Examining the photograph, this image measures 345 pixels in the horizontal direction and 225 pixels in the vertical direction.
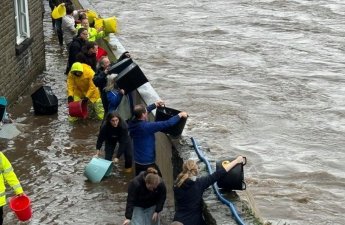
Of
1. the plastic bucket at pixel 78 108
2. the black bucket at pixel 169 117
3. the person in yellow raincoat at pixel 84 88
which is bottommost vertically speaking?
the plastic bucket at pixel 78 108

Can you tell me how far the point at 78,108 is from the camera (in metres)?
13.1

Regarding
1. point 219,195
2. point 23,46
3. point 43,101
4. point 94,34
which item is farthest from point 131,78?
point 94,34

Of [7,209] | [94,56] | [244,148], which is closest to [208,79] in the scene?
[244,148]

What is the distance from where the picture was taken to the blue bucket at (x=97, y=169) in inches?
420

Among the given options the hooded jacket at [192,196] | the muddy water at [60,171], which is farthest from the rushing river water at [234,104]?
the hooded jacket at [192,196]

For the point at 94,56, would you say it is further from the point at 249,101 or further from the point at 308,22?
the point at 308,22

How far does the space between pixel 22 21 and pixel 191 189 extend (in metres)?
8.89

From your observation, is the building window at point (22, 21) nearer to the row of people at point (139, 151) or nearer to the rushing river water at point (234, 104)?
the rushing river water at point (234, 104)

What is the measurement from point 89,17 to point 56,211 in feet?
28.5

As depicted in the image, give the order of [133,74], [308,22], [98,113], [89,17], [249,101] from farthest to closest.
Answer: [308,22] → [249,101] → [89,17] → [98,113] → [133,74]

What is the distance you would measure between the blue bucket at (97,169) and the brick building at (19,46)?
12.2 ft

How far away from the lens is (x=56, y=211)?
984cm

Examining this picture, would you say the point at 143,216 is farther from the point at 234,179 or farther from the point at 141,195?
the point at 234,179

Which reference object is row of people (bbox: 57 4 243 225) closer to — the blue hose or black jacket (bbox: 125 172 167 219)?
black jacket (bbox: 125 172 167 219)
